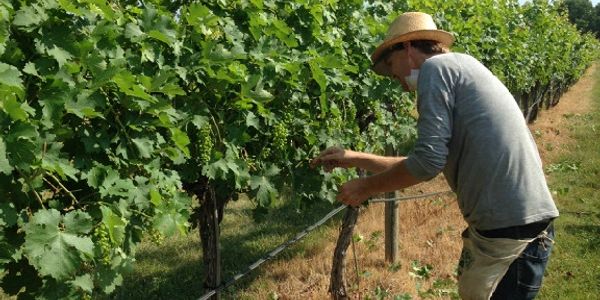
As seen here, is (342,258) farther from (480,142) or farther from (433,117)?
(433,117)

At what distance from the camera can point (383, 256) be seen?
657cm

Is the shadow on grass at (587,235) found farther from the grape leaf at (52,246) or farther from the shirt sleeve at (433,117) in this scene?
the grape leaf at (52,246)

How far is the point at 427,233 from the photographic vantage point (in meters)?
7.11

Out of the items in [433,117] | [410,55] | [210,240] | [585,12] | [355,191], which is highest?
[585,12]

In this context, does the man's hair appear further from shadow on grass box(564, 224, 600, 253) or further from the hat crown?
shadow on grass box(564, 224, 600, 253)

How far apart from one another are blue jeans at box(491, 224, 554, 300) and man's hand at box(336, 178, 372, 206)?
2.65 ft

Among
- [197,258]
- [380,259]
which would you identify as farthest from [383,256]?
[197,258]

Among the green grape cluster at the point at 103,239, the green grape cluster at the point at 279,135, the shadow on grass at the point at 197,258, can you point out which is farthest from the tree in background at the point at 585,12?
the green grape cluster at the point at 103,239

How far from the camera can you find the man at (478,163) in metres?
2.52

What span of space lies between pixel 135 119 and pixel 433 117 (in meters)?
1.30

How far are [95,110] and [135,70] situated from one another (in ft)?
0.91

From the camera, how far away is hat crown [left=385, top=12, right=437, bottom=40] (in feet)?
9.21

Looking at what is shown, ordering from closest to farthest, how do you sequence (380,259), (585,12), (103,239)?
1. (103,239)
2. (380,259)
3. (585,12)

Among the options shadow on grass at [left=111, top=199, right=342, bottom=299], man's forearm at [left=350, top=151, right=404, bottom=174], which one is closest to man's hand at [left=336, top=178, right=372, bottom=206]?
man's forearm at [left=350, top=151, right=404, bottom=174]
